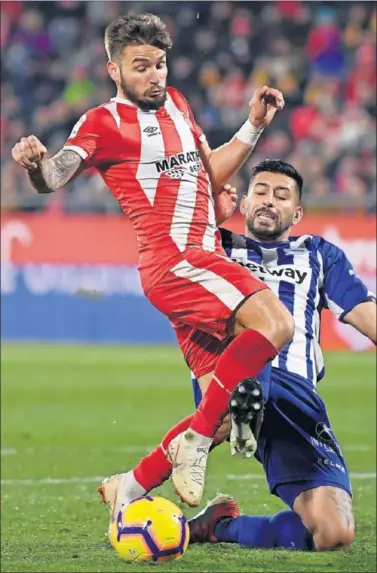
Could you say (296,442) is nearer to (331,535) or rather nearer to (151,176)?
(331,535)

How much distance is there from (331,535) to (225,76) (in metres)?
14.3

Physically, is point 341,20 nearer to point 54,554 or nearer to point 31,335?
point 31,335

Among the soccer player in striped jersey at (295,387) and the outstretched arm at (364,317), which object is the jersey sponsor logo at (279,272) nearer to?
the soccer player in striped jersey at (295,387)

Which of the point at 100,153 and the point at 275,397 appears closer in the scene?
the point at 100,153

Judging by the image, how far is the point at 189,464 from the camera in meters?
5.11

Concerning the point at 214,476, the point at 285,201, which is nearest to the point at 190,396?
the point at 214,476

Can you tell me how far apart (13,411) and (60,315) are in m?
5.43

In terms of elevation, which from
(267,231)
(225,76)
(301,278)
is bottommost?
(301,278)

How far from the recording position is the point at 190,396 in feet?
42.9

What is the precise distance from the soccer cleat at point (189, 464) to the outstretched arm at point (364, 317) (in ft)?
3.27

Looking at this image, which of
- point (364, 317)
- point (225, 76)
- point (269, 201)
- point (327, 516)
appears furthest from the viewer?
point (225, 76)

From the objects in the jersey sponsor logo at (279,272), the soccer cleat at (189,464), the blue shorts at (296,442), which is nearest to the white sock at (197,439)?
the soccer cleat at (189,464)

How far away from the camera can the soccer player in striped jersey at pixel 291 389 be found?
18.8 feet

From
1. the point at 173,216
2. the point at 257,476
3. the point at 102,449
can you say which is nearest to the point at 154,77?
the point at 173,216
